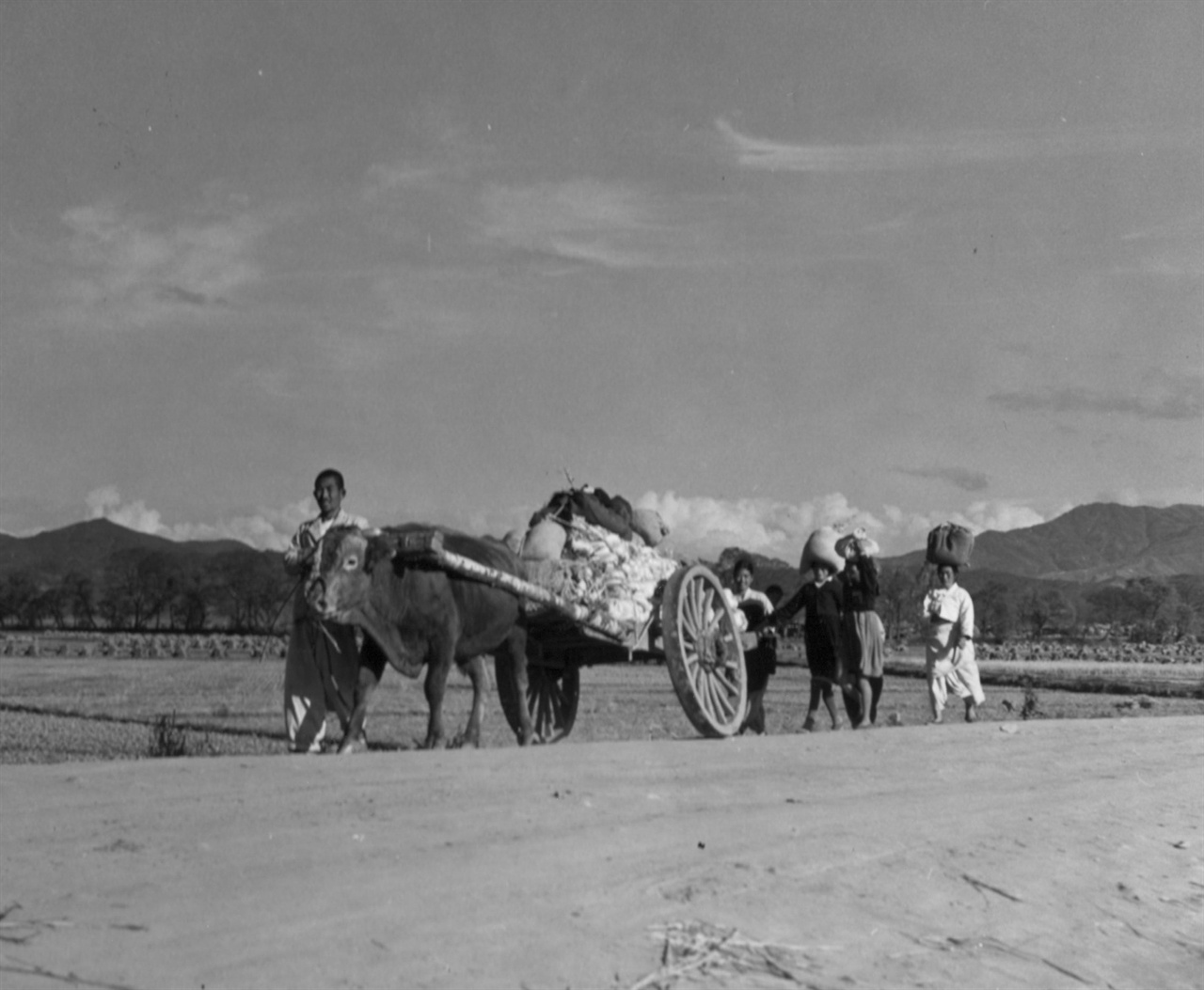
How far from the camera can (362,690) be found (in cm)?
1053

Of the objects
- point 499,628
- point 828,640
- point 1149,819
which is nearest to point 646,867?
point 1149,819

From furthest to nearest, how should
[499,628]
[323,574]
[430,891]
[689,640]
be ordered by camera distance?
[689,640] → [499,628] → [323,574] → [430,891]

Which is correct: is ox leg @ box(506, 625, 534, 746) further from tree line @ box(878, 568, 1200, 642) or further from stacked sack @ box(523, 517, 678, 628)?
tree line @ box(878, 568, 1200, 642)

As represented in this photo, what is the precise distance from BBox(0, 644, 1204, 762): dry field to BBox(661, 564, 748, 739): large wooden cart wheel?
117 centimetres

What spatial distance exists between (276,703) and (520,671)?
35.8 feet

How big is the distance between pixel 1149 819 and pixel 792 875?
3924 millimetres

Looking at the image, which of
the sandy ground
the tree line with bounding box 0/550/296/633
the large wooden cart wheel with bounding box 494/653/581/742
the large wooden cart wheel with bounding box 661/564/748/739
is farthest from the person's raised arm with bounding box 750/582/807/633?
the tree line with bounding box 0/550/296/633

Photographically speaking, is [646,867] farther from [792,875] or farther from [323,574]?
[323,574]

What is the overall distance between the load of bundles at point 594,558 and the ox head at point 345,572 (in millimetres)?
1928

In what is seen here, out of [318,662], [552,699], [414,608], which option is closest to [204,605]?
[552,699]

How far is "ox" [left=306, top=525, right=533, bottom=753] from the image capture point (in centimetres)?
1021

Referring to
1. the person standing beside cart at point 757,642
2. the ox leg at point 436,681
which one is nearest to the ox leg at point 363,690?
the ox leg at point 436,681

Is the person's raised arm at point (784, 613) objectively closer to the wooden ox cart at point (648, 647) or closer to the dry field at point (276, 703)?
the dry field at point (276, 703)

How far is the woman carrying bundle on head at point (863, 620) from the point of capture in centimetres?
1575
